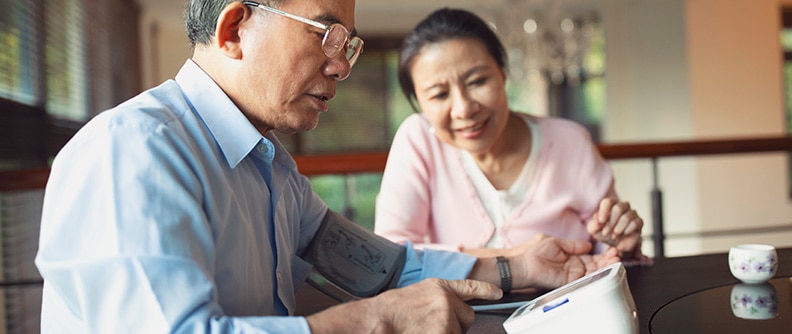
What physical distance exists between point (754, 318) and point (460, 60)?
0.89m

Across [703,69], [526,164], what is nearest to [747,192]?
[703,69]

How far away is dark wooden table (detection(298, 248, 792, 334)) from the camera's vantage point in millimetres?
1015

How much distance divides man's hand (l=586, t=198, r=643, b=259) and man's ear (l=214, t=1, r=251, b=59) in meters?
0.84

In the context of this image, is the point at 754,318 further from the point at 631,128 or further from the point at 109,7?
the point at 631,128

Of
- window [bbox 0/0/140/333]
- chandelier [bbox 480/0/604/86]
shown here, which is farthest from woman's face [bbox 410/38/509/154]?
chandelier [bbox 480/0/604/86]

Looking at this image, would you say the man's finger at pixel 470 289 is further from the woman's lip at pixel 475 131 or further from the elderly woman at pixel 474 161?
the woman's lip at pixel 475 131

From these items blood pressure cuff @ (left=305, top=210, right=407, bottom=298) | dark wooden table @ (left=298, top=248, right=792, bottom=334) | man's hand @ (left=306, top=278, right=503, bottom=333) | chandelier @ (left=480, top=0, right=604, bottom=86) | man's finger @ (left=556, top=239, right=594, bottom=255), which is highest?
chandelier @ (left=480, top=0, right=604, bottom=86)

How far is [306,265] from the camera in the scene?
3.95ft

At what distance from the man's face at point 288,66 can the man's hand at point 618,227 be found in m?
0.69

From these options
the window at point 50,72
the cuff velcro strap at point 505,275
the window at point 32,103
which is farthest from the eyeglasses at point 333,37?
the window at point 50,72

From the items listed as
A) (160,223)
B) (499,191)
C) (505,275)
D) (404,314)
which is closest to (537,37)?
(499,191)

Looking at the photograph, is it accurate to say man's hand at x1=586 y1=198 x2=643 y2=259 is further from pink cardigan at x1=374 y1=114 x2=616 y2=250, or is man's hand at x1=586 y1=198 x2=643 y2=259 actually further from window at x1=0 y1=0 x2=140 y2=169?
window at x1=0 y1=0 x2=140 y2=169

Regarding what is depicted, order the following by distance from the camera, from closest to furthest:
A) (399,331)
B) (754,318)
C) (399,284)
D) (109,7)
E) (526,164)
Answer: (399,331)
(754,318)
(399,284)
(526,164)
(109,7)

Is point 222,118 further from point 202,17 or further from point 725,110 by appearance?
point 725,110
